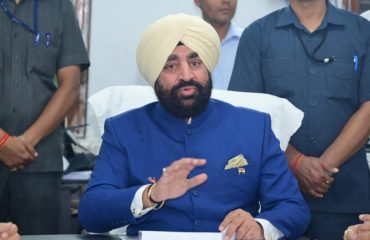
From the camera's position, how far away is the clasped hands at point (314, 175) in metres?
3.39

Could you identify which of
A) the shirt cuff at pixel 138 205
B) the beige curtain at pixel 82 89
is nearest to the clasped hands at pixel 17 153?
the shirt cuff at pixel 138 205

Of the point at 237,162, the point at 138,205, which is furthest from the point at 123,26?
the point at 138,205

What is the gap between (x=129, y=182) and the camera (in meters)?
2.86

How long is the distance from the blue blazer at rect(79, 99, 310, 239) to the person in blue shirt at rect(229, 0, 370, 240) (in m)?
0.63

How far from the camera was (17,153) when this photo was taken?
11.8 feet

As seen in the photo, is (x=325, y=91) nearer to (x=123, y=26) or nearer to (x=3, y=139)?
(x=3, y=139)

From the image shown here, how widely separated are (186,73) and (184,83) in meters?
0.04

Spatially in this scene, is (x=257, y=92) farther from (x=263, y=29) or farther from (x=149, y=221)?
(x=149, y=221)

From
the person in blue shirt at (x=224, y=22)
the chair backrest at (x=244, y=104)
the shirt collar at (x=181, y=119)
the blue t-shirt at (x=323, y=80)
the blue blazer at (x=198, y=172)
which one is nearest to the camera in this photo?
the blue blazer at (x=198, y=172)

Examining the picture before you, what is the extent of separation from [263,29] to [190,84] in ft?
3.09

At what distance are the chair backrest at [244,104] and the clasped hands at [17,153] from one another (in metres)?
0.46

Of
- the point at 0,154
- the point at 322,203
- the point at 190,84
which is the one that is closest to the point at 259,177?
the point at 190,84

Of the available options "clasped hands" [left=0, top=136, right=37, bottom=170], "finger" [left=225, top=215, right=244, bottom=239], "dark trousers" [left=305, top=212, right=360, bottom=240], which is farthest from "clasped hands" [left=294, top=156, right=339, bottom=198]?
"clasped hands" [left=0, top=136, right=37, bottom=170]

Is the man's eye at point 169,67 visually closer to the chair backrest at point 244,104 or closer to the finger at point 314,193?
the chair backrest at point 244,104
